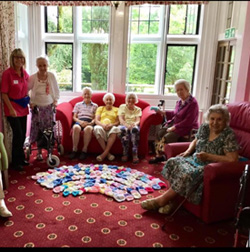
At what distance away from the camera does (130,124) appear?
11.2 ft

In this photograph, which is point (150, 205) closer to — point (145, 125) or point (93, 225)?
point (93, 225)

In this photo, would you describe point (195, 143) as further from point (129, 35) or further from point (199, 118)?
point (129, 35)

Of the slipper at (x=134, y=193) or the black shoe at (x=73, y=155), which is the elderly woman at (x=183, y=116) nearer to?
the slipper at (x=134, y=193)

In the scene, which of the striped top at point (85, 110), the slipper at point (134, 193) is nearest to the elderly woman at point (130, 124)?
the striped top at point (85, 110)

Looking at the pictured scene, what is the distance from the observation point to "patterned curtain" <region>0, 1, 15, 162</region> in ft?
8.92

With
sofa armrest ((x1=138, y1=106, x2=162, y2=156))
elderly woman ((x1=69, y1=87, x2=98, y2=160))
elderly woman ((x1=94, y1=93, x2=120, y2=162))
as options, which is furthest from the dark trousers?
sofa armrest ((x1=138, y1=106, x2=162, y2=156))

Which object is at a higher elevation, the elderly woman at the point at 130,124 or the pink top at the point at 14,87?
the pink top at the point at 14,87

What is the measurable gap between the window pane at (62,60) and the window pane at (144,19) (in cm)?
100

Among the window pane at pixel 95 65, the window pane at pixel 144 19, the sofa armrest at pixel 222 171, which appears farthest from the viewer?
the window pane at pixel 95 65

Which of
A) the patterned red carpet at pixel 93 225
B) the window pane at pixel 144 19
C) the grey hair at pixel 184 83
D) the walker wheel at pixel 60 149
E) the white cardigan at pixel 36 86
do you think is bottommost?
the patterned red carpet at pixel 93 225

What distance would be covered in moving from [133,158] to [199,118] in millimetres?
905

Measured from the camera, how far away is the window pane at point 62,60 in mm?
3924

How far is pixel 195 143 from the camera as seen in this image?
236 centimetres

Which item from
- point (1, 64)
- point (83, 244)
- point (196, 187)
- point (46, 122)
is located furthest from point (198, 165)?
point (1, 64)
